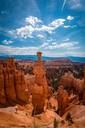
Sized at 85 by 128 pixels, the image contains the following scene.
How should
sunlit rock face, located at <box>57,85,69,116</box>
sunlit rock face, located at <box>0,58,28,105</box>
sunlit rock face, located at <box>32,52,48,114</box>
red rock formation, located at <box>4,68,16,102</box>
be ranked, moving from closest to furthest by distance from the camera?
sunlit rock face, located at <box>32,52,48,114</box> < sunlit rock face, located at <box>0,58,28,105</box> < red rock formation, located at <box>4,68,16,102</box> < sunlit rock face, located at <box>57,85,69,116</box>

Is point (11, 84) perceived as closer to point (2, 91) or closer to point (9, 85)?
point (9, 85)

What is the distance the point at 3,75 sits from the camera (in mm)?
45656

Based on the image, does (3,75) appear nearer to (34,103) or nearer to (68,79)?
(34,103)

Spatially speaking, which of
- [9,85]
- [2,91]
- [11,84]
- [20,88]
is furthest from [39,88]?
[11,84]

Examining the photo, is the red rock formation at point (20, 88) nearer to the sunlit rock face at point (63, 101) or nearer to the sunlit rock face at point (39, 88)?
the sunlit rock face at point (39, 88)

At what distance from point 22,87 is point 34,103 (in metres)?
7.69

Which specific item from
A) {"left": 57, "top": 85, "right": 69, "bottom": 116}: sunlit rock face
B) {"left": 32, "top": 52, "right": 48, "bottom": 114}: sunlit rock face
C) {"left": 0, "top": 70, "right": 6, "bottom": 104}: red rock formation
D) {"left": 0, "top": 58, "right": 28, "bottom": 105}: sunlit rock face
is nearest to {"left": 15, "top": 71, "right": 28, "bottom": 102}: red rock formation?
{"left": 0, "top": 58, "right": 28, "bottom": 105}: sunlit rock face

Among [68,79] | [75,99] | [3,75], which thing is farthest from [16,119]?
[68,79]

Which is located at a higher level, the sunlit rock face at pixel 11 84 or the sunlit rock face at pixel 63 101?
the sunlit rock face at pixel 11 84

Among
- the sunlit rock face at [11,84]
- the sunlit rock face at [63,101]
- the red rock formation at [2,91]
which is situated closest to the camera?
the red rock formation at [2,91]

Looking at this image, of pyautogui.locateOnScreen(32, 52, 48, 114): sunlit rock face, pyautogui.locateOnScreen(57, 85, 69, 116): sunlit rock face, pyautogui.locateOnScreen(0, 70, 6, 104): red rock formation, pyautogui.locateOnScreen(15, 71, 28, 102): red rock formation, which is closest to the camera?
pyautogui.locateOnScreen(32, 52, 48, 114): sunlit rock face

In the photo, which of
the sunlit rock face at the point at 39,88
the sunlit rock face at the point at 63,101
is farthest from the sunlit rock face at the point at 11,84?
the sunlit rock face at the point at 63,101

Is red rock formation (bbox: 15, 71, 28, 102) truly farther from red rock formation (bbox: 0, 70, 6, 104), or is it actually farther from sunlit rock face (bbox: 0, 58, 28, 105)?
red rock formation (bbox: 0, 70, 6, 104)

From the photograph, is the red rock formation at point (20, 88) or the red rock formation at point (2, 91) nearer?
the red rock formation at point (2, 91)
